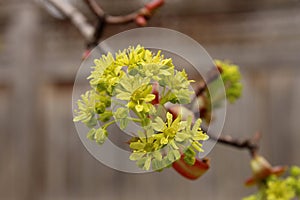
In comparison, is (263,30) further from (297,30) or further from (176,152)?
(176,152)

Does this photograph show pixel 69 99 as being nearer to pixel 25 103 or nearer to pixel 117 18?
pixel 25 103

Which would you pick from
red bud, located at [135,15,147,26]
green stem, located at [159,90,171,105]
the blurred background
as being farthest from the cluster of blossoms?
the blurred background

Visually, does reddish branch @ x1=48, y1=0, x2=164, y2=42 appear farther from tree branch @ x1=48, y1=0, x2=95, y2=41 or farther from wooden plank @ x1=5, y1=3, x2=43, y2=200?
wooden plank @ x1=5, y1=3, x2=43, y2=200

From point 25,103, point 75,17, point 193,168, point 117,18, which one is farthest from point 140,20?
point 25,103

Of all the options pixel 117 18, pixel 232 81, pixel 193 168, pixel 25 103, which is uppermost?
pixel 25 103

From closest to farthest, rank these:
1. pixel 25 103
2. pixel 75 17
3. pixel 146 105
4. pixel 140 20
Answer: pixel 146 105 → pixel 140 20 → pixel 75 17 → pixel 25 103

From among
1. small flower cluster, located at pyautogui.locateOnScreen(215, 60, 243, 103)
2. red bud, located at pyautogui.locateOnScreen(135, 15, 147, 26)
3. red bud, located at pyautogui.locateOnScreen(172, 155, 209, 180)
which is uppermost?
red bud, located at pyautogui.locateOnScreen(135, 15, 147, 26)

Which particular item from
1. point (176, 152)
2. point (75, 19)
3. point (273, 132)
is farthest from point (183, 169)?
point (273, 132)

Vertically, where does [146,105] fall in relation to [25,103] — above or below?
below
